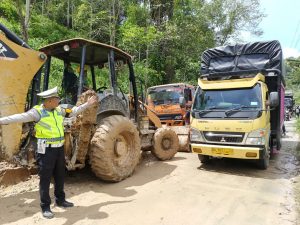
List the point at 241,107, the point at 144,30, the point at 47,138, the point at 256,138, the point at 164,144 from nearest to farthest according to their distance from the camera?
the point at 47,138 < the point at 256,138 < the point at 241,107 < the point at 164,144 < the point at 144,30

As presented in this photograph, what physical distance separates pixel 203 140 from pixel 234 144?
2.41 ft

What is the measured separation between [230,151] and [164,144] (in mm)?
2037

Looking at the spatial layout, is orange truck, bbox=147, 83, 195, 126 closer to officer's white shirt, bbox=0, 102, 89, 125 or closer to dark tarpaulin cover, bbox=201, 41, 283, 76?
dark tarpaulin cover, bbox=201, 41, 283, 76

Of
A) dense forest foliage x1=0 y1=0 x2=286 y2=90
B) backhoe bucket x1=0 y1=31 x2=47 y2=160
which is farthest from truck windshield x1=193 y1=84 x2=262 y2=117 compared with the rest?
dense forest foliage x1=0 y1=0 x2=286 y2=90

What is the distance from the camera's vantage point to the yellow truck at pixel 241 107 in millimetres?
7059

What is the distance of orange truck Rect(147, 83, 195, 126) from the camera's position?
13.0 meters

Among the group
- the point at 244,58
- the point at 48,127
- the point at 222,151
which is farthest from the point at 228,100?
the point at 48,127

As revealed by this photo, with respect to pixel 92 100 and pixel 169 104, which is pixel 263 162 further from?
pixel 169 104

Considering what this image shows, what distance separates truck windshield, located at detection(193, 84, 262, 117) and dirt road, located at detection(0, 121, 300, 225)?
57.4 inches

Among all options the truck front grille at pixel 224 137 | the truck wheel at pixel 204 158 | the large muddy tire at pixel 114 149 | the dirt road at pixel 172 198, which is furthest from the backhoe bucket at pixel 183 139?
the large muddy tire at pixel 114 149

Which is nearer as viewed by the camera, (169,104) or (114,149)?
(114,149)

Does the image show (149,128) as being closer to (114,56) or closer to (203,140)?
(203,140)

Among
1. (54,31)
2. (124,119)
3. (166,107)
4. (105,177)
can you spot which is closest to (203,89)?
(124,119)

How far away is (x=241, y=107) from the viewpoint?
7359mm
